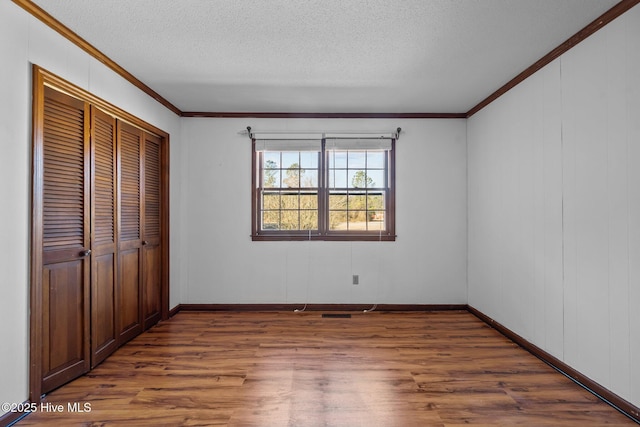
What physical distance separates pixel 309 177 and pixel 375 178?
88 centimetres

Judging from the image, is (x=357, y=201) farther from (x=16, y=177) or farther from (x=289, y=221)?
(x=16, y=177)

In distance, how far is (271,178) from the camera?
479cm

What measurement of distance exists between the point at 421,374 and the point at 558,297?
4.19 feet

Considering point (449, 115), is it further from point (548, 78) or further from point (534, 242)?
point (534, 242)

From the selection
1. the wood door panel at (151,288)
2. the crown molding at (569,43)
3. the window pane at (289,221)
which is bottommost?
the wood door panel at (151,288)

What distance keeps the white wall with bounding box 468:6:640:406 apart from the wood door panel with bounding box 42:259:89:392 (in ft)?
12.3

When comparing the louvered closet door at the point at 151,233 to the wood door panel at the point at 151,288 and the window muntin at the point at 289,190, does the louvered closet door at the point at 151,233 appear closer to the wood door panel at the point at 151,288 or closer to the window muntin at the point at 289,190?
the wood door panel at the point at 151,288

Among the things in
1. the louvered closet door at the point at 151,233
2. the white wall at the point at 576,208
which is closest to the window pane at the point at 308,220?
the louvered closet door at the point at 151,233

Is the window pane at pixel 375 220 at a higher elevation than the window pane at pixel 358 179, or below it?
below

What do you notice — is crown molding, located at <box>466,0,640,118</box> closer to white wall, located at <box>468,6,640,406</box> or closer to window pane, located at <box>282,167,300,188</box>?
white wall, located at <box>468,6,640,406</box>

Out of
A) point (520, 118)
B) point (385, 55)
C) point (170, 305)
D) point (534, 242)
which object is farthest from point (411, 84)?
point (170, 305)

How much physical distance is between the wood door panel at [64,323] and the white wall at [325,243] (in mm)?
1922

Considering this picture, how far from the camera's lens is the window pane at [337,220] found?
4801 millimetres

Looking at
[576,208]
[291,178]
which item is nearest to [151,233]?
[291,178]
